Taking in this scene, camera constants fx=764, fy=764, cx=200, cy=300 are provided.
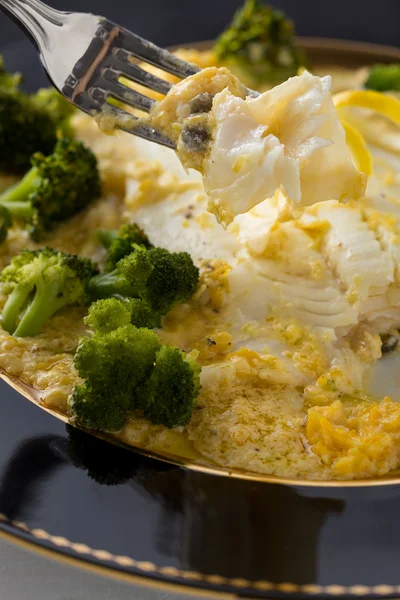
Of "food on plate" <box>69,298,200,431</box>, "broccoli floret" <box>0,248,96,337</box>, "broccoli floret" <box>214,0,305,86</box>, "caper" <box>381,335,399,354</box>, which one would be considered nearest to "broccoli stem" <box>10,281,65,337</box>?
"broccoli floret" <box>0,248,96,337</box>

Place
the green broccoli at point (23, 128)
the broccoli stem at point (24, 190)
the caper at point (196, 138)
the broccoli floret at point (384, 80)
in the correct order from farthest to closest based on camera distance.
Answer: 1. the broccoli floret at point (384, 80)
2. the green broccoli at point (23, 128)
3. the broccoli stem at point (24, 190)
4. the caper at point (196, 138)

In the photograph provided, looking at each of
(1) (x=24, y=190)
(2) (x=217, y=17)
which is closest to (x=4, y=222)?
(1) (x=24, y=190)

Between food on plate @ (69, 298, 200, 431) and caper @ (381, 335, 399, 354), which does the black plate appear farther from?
caper @ (381, 335, 399, 354)

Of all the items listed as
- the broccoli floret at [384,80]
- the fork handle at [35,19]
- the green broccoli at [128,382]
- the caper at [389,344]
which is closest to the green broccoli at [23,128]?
the fork handle at [35,19]

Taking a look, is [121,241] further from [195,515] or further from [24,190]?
[195,515]

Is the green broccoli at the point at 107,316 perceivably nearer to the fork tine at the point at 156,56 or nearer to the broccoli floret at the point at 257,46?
the fork tine at the point at 156,56
